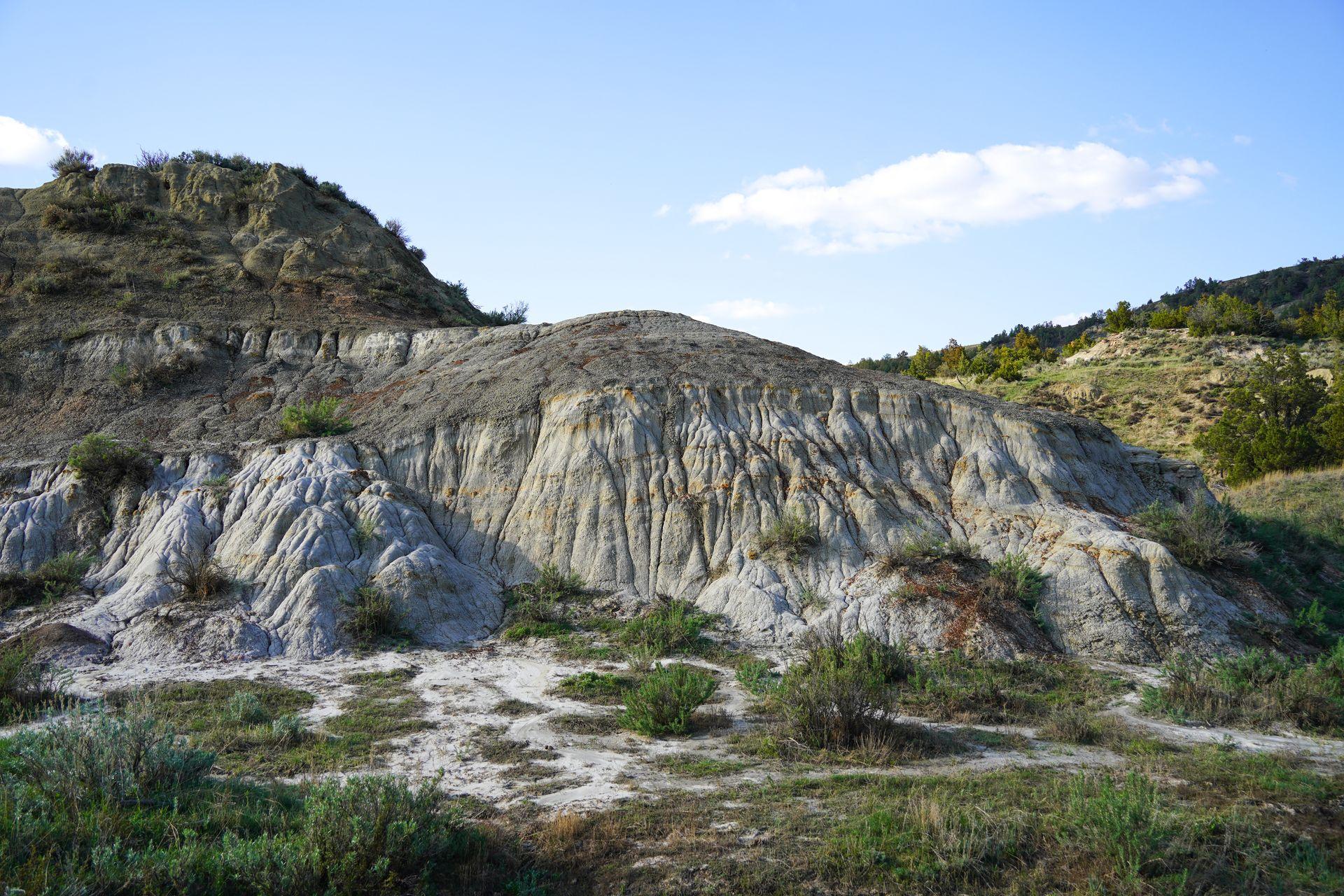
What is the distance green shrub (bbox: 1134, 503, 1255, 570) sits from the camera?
17891 millimetres

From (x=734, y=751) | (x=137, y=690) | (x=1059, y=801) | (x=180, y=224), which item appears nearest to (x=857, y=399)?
(x=734, y=751)

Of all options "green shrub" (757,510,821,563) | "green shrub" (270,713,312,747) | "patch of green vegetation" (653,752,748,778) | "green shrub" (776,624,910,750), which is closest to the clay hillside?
"green shrub" (757,510,821,563)

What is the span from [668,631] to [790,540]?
3.79 m

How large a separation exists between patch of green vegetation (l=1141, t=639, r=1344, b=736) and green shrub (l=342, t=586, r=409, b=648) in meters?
14.1

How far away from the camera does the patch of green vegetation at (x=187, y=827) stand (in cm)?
684

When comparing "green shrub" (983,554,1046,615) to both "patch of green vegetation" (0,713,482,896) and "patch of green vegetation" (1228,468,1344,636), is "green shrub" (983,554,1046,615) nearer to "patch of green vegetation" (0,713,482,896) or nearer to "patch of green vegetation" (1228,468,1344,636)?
"patch of green vegetation" (1228,468,1344,636)

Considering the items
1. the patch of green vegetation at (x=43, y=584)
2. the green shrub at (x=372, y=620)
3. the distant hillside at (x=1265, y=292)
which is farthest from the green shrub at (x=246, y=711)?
the distant hillside at (x=1265, y=292)

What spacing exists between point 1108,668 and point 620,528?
10875mm

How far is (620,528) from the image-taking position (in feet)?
67.6

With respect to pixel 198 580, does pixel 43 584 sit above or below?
below

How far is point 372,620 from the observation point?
1738 centimetres

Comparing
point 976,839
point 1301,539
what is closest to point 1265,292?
point 1301,539

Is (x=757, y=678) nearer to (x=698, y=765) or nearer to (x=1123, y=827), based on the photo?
(x=698, y=765)

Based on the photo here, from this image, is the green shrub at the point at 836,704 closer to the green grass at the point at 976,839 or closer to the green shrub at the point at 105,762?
the green grass at the point at 976,839
